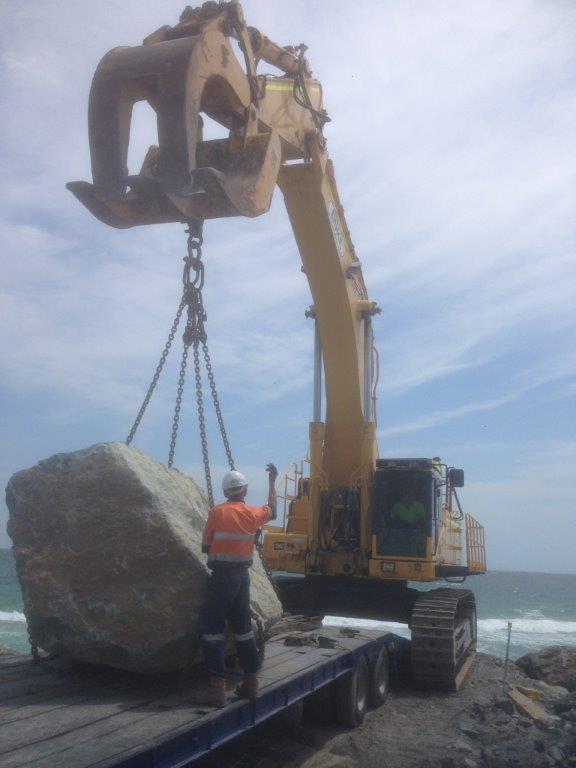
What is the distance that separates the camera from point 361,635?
920 cm

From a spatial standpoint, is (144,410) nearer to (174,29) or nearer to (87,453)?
(87,453)

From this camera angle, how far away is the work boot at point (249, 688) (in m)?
5.52

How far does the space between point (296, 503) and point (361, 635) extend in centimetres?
348

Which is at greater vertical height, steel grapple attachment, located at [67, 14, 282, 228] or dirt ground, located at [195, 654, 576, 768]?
steel grapple attachment, located at [67, 14, 282, 228]

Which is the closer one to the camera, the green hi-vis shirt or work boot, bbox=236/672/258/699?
work boot, bbox=236/672/258/699

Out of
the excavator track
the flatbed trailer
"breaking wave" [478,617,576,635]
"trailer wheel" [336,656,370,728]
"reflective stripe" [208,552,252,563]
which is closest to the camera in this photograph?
the flatbed trailer

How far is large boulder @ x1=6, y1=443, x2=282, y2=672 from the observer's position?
5500mm

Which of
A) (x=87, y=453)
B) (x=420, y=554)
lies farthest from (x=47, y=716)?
(x=420, y=554)

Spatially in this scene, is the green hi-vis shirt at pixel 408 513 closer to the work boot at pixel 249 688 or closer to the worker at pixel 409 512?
the worker at pixel 409 512

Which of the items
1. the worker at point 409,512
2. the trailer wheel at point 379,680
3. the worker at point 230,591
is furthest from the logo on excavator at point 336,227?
the worker at point 230,591

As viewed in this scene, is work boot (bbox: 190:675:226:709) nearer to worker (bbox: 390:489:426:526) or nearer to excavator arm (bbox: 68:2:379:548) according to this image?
excavator arm (bbox: 68:2:379:548)

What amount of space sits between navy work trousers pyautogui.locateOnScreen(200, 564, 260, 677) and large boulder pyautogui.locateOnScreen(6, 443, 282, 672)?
0.43 ft

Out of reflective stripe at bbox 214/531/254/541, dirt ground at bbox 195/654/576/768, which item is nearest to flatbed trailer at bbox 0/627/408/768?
dirt ground at bbox 195/654/576/768

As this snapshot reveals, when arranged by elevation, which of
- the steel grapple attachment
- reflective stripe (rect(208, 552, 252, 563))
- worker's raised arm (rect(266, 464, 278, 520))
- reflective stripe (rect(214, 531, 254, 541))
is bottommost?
reflective stripe (rect(208, 552, 252, 563))
